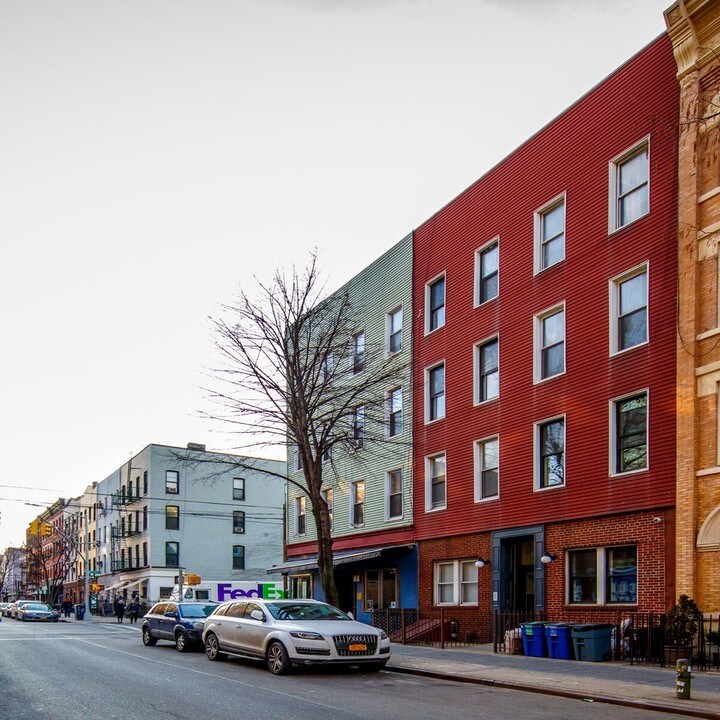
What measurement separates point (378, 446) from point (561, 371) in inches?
435

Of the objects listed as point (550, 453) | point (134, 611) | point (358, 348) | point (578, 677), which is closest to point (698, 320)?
point (550, 453)

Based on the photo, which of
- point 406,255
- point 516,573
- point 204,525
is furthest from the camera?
point 204,525

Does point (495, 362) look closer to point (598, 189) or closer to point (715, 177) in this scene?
point (598, 189)

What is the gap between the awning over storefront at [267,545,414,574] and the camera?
1236 inches

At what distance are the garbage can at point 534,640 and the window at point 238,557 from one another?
49.8 meters

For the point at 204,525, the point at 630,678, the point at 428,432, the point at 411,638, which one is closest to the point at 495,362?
the point at 428,432

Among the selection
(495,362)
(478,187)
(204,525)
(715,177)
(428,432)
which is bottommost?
(204,525)

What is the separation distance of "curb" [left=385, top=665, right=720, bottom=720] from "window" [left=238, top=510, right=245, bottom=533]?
5145cm

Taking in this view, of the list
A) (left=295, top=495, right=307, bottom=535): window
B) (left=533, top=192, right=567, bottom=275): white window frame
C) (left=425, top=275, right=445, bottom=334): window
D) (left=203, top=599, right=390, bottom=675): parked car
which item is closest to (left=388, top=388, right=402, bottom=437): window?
(left=425, top=275, right=445, bottom=334): window

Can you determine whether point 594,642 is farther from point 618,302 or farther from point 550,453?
point 618,302

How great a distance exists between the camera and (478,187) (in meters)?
29.3

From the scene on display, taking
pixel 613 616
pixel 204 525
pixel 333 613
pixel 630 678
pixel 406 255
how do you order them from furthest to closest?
pixel 204 525, pixel 406 255, pixel 613 616, pixel 333 613, pixel 630 678

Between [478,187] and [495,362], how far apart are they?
227 inches

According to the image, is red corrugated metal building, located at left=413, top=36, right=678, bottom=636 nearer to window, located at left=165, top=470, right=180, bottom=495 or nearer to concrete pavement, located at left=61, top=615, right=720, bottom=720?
concrete pavement, located at left=61, top=615, right=720, bottom=720
